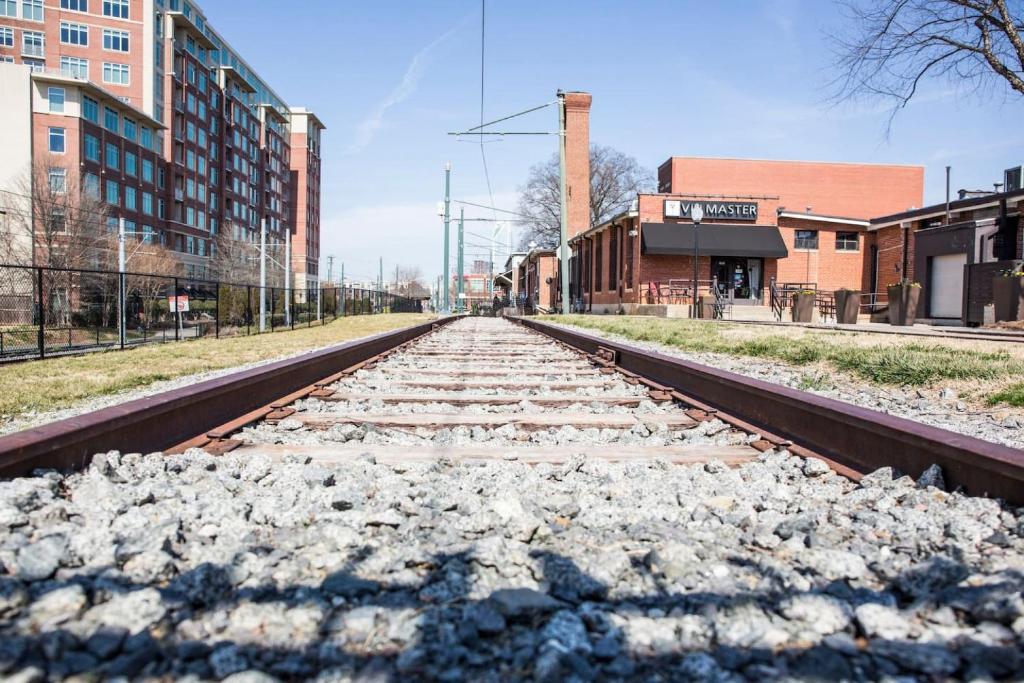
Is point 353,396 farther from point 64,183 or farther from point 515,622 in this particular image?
point 64,183

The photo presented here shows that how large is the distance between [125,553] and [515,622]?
1164 mm

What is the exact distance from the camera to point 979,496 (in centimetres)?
266

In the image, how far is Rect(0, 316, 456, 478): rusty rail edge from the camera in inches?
111

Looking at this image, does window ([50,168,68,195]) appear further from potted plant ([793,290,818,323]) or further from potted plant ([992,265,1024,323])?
potted plant ([992,265,1024,323])

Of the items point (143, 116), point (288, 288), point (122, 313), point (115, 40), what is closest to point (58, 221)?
point (288, 288)

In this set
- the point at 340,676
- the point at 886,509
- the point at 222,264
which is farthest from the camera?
the point at 222,264

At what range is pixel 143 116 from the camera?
5534cm

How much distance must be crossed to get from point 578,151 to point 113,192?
35549 millimetres

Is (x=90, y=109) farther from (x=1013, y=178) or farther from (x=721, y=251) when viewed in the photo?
(x=1013, y=178)

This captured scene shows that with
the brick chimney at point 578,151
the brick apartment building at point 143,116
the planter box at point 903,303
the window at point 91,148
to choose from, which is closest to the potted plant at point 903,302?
the planter box at point 903,303

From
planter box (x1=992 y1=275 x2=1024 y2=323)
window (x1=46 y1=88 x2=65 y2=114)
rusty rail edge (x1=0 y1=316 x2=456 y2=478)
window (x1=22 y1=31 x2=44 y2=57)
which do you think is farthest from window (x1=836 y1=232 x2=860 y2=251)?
window (x1=22 y1=31 x2=44 y2=57)

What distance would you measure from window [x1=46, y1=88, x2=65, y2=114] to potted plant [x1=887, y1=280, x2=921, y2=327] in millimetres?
53217

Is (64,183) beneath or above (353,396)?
above

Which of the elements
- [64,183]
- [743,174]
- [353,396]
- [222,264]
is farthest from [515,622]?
[222,264]
